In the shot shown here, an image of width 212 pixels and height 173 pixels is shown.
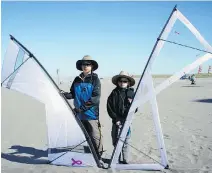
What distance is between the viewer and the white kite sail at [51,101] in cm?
470

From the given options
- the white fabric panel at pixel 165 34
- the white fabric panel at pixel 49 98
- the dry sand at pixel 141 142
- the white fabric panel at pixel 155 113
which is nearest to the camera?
the white fabric panel at pixel 165 34

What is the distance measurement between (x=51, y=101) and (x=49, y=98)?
68mm

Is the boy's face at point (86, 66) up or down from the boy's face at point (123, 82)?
up

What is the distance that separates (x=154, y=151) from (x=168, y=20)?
10.4ft

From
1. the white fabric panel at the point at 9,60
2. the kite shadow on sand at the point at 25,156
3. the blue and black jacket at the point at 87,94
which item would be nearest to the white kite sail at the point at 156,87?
the blue and black jacket at the point at 87,94

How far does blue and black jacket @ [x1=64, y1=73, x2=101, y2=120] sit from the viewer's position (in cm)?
493

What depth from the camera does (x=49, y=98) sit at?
4797 millimetres

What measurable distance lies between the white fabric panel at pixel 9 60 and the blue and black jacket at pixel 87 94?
123 centimetres

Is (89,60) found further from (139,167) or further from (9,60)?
(139,167)

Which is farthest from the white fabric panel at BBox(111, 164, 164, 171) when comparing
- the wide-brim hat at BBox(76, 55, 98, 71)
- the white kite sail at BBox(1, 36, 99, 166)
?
the wide-brim hat at BBox(76, 55, 98, 71)

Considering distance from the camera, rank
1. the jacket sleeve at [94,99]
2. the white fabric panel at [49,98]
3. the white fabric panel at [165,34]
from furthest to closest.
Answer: the jacket sleeve at [94,99], the white fabric panel at [49,98], the white fabric panel at [165,34]

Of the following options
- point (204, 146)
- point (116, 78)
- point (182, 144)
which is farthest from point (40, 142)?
point (204, 146)

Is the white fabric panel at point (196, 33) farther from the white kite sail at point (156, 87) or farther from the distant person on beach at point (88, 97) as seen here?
the distant person on beach at point (88, 97)

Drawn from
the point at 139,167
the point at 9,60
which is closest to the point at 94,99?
the point at 139,167
